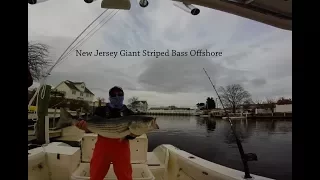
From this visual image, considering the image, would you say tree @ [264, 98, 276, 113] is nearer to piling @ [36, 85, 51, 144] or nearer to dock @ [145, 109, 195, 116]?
dock @ [145, 109, 195, 116]

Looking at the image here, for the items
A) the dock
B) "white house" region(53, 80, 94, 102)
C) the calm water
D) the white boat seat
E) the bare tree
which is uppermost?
the bare tree

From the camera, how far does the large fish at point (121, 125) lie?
145 cm

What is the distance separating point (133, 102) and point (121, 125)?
0.17 m

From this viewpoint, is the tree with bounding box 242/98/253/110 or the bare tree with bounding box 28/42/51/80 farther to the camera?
the tree with bounding box 242/98/253/110

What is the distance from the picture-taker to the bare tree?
1.50m

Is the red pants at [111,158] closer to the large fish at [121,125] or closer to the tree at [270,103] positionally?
the large fish at [121,125]

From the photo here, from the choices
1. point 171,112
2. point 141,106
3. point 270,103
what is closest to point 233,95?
point 270,103

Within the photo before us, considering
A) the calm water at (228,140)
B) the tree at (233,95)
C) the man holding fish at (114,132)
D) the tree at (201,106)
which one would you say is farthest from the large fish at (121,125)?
the tree at (233,95)

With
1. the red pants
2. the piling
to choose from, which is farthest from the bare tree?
the red pants

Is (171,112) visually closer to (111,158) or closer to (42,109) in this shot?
(111,158)

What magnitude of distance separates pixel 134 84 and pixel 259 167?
0.75 m
